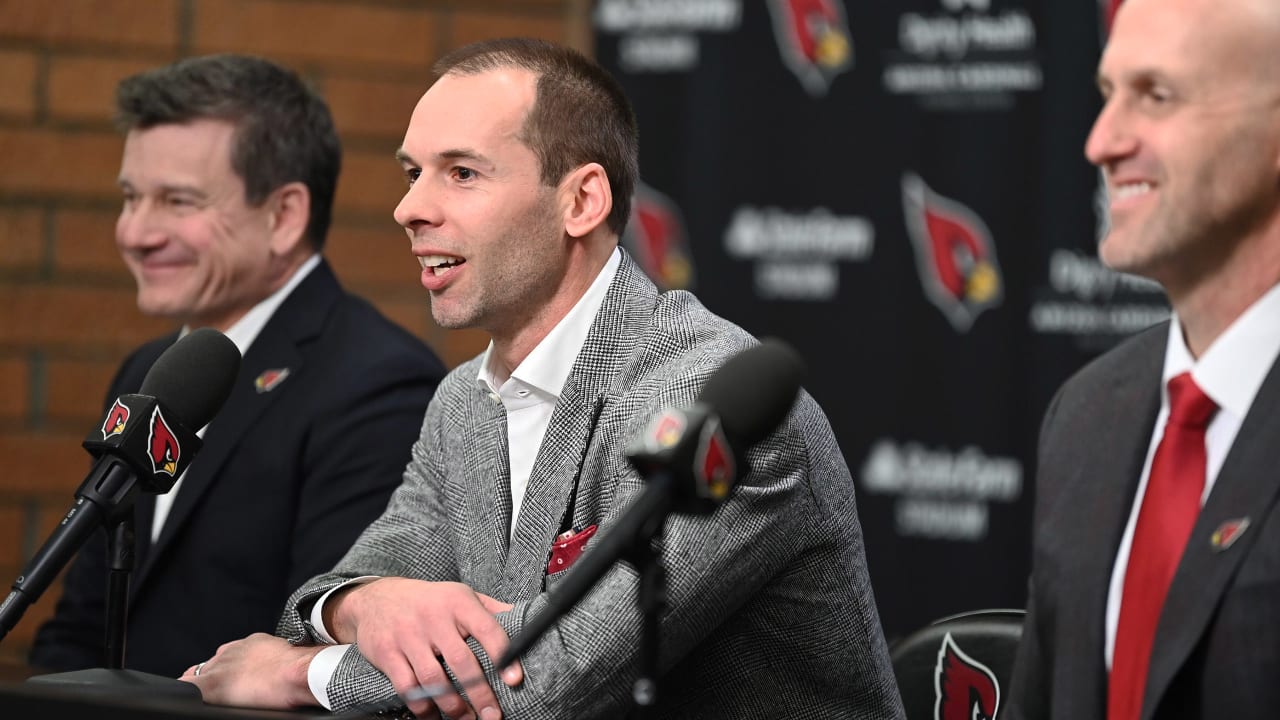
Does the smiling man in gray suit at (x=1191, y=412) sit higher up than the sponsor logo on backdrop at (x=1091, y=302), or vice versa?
the smiling man in gray suit at (x=1191, y=412)

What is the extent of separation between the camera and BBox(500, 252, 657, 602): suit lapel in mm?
1933

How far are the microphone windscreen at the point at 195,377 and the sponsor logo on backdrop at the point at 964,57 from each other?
1.98 m

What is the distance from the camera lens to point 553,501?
1936mm

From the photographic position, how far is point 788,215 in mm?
3682

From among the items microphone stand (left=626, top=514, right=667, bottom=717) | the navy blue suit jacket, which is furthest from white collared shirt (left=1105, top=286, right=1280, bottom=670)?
the navy blue suit jacket

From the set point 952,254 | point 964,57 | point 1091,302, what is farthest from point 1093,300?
point 964,57

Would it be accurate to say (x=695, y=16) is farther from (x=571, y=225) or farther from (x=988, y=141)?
(x=571, y=225)

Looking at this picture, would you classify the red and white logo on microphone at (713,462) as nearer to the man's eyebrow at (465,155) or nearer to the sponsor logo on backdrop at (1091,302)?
the man's eyebrow at (465,155)

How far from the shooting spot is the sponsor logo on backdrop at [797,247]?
360cm

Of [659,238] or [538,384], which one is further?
[659,238]

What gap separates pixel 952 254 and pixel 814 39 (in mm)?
603

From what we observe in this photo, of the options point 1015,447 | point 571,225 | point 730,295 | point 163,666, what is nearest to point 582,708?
point 571,225

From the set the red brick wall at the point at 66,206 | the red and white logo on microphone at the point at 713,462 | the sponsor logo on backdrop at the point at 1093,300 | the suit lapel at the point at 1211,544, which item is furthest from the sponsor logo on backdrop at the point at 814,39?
the red and white logo on microphone at the point at 713,462

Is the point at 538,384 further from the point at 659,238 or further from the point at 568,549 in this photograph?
the point at 659,238
